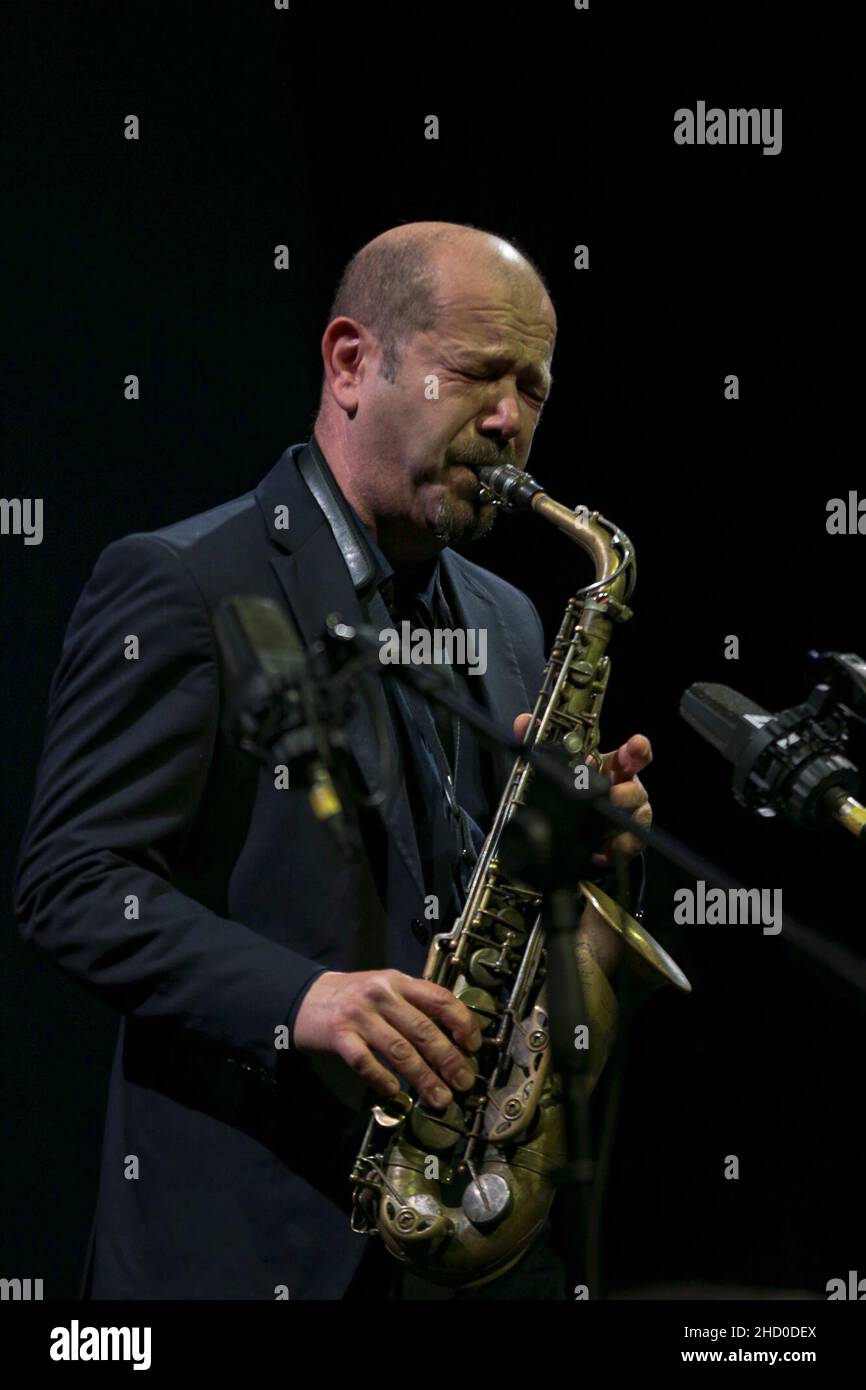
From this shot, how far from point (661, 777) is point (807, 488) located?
25.4 inches

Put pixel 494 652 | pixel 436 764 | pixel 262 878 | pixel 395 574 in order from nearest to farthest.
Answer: pixel 262 878 < pixel 436 764 < pixel 395 574 < pixel 494 652

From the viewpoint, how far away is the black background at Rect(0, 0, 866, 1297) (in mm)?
2908

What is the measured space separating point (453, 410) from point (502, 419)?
0.08 m

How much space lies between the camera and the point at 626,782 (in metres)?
2.29

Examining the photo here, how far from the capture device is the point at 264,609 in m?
1.34

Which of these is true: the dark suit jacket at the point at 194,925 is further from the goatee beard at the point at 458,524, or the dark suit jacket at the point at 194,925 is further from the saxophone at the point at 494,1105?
the goatee beard at the point at 458,524

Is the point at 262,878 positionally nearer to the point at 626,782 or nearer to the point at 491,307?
the point at 626,782

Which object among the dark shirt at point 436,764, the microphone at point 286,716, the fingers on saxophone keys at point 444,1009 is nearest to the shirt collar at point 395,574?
the dark shirt at point 436,764

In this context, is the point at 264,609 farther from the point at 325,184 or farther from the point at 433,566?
the point at 325,184

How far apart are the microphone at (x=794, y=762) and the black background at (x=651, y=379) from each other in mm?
1265

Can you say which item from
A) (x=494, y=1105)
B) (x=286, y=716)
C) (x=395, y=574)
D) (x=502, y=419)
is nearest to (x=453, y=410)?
(x=502, y=419)

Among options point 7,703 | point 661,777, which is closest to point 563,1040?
point 7,703

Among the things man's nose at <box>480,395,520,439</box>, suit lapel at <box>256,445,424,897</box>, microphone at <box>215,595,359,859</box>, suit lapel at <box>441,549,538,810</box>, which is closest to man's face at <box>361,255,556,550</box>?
man's nose at <box>480,395,520,439</box>

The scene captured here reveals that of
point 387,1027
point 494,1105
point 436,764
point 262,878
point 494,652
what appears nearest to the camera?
point 387,1027
